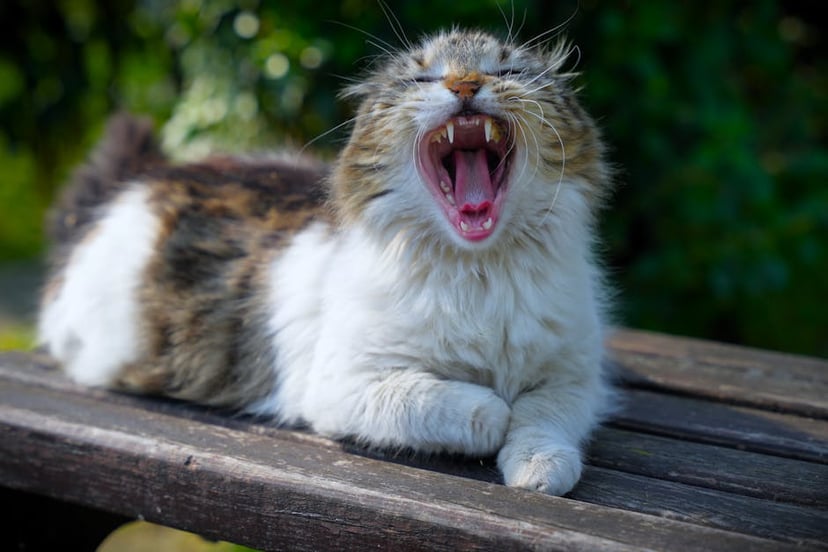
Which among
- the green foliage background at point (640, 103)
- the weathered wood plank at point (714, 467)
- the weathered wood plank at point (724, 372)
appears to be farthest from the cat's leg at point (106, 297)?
the weathered wood plank at point (724, 372)

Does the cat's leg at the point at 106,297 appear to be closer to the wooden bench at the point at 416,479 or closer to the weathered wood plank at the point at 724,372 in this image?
the wooden bench at the point at 416,479

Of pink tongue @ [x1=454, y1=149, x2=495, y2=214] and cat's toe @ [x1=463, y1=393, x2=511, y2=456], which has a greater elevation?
pink tongue @ [x1=454, y1=149, x2=495, y2=214]

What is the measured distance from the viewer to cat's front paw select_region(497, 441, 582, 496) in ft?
6.07

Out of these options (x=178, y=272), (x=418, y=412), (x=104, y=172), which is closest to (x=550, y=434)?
(x=418, y=412)

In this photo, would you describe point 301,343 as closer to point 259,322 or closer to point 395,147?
Result: point 259,322

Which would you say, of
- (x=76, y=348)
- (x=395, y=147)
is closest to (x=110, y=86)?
(x=76, y=348)

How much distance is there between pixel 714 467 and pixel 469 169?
0.85 m

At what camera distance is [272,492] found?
6.17 ft

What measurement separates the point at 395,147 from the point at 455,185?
16cm

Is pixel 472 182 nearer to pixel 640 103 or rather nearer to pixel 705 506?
pixel 705 506

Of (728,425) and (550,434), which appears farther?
(728,425)

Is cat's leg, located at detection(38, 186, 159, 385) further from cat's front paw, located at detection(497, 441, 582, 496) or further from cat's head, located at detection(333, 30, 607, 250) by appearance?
cat's front paw, located at detection(497, 441, 582, 496)

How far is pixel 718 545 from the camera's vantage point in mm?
1591

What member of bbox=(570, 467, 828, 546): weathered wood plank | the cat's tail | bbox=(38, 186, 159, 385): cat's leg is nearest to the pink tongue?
bbox=(570, 467, 828, 546): weathered wood plank
